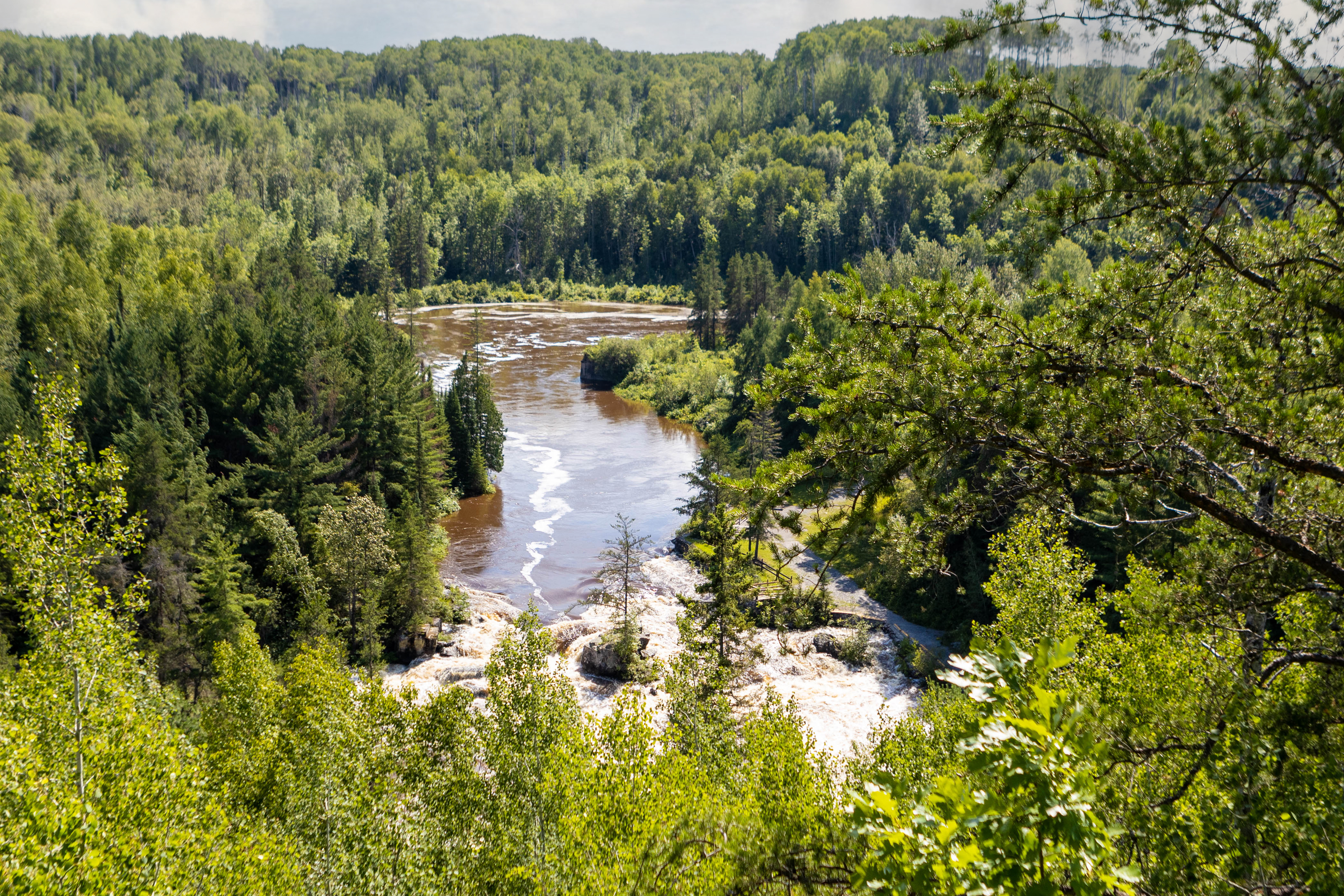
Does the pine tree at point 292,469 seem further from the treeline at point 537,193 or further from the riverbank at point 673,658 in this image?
the treeline at point 537,193

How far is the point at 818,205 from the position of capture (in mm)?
139500

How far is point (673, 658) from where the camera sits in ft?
104

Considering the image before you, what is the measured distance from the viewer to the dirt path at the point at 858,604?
40.6m

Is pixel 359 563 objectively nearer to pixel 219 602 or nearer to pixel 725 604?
pixel 219 602

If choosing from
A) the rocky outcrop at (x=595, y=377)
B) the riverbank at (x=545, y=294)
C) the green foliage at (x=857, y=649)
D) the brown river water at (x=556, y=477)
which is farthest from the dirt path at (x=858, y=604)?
the riverbank at (x=545, y=294)

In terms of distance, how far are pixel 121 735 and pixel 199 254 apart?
281ft

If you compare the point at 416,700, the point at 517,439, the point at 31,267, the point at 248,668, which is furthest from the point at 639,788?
the point at 31,267

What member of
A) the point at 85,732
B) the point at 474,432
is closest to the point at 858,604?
the point at 474,432

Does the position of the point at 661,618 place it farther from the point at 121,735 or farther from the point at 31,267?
the point at 31,267

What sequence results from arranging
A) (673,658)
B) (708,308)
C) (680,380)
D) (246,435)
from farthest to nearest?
(708,308), (680,380), (246,435), (673,658)

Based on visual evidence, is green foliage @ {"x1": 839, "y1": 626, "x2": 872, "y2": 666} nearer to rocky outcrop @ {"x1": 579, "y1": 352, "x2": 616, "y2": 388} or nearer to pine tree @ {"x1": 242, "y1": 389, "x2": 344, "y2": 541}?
pine tree @ {"x1": 242, "y1": 389, "x2": 344, "y2": 541}

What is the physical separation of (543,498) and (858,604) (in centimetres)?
2335

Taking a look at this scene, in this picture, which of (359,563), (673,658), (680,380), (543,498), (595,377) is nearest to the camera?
(673,658)

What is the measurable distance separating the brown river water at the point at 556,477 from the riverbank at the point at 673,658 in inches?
106
